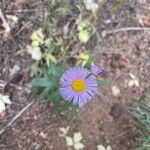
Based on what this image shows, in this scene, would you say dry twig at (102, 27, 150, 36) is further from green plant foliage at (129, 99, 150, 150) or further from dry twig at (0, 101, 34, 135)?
dry twig at (0, 101, 34, 135)

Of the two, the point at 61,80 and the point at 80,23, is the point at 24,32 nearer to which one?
the point at 80,23

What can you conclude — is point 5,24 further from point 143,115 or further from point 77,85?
point 143,115

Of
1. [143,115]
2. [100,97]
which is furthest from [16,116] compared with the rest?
[143,115]

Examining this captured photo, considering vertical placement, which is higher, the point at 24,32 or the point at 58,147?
the point at 24,32

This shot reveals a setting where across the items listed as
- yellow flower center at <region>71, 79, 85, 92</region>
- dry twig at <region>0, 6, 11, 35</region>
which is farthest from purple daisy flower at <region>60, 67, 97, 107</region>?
dry twig at <region>0, 6, 11, 35</region>

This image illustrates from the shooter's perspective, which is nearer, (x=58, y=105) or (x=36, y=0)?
(x=58, y=105)

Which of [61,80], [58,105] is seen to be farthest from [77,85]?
[58,105]
